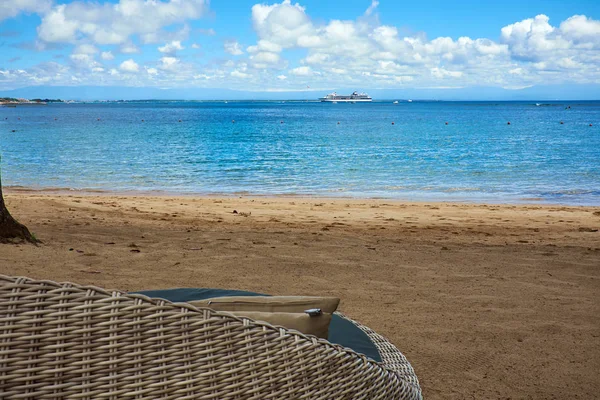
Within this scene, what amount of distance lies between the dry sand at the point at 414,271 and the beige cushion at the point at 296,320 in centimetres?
165

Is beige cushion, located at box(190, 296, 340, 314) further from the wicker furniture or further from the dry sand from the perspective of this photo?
the dry sand

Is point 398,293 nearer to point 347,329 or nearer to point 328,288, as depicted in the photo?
point 328,288

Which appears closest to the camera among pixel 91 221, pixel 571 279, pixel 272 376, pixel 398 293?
pixel 272 376

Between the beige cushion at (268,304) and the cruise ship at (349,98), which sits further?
the cruise ship at (349,98)

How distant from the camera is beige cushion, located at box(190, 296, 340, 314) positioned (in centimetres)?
197

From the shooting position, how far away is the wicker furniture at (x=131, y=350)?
1.31 meters

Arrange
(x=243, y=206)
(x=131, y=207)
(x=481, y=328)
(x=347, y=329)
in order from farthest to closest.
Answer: (x=243, y=206)
(x=131, y=207)
(x=481, y=328)
(x=347, y=329)

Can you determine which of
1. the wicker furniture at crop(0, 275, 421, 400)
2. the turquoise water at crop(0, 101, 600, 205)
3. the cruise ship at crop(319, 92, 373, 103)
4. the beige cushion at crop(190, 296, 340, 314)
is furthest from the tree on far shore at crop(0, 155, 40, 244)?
the cruise ship at crop(319, 92, 373, 103)

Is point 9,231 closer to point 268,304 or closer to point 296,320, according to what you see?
point 268,304

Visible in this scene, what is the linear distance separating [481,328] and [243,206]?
7.83 meters

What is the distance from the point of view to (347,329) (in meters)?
2.85

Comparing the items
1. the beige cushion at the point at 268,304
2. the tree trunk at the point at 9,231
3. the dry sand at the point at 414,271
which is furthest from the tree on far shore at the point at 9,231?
the beige cushion at the point at 268,304

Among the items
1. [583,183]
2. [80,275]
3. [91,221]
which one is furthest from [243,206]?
[583,183]

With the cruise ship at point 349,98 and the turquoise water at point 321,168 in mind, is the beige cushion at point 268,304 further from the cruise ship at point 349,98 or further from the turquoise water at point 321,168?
the cruise ship at point 349,98
